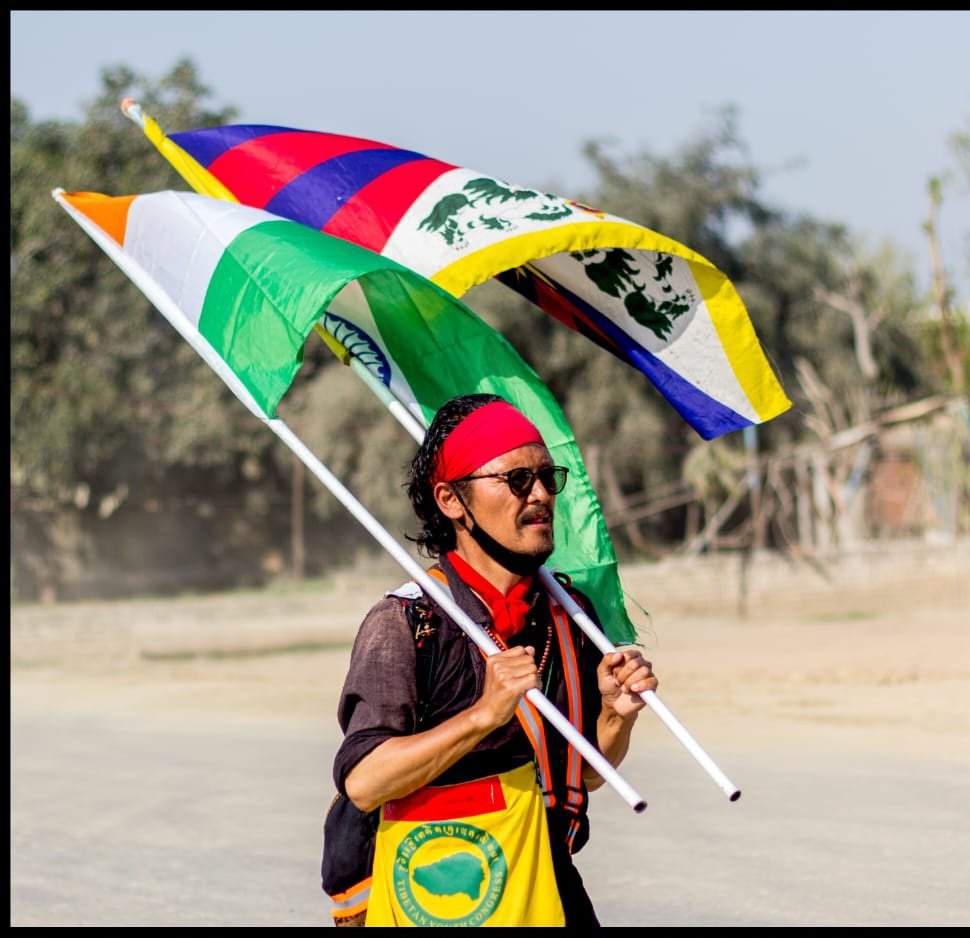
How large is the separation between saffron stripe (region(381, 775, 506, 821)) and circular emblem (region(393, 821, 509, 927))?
2 centimetres

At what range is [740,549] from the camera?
22.2 meters

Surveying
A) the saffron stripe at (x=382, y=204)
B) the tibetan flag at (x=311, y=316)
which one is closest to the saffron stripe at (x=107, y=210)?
the tibetan flag at (x=311, y=316)

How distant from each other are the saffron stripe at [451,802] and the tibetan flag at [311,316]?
2.51ft

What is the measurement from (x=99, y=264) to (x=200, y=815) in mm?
21722

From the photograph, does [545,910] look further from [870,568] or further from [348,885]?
[870,568]

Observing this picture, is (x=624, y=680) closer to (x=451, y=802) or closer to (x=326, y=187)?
(x=451, y=802)

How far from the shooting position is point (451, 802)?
2.86m

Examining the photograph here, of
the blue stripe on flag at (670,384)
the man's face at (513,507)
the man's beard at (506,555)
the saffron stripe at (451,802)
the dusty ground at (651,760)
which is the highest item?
the blue stripe on flag at (670,384)

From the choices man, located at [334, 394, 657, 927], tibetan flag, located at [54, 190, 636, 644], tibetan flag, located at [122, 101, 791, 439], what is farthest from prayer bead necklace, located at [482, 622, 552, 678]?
tibetan flag, located at [122, 101, 791, 439]

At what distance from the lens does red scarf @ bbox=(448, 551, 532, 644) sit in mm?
2996

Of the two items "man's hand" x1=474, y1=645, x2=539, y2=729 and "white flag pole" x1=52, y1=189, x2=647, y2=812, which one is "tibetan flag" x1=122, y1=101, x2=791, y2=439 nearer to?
"white flag pole" x1=52, y1=189, x2=647, y2=812

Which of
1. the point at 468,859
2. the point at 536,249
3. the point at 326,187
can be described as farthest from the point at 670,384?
the point at 468,859

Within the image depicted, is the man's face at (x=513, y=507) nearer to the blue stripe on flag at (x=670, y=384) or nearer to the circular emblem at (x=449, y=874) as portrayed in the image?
the circular emblem at (x=449, y=874)

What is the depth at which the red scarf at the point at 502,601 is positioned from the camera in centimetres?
300
